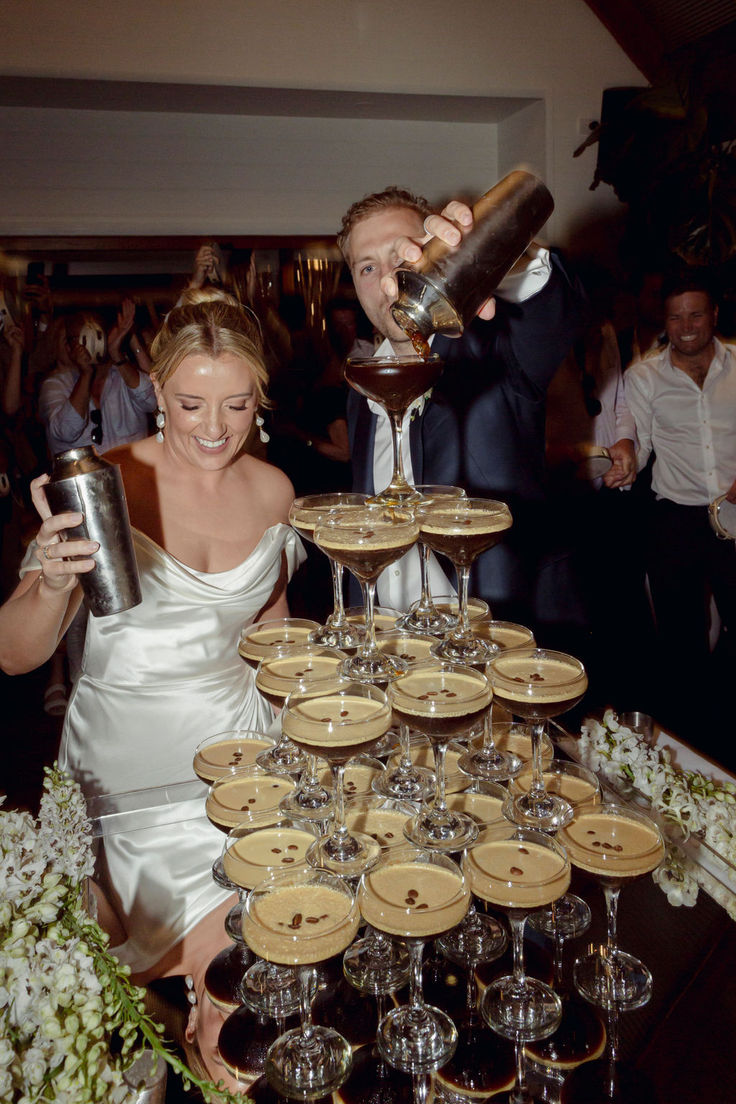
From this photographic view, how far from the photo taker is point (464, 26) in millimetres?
5531

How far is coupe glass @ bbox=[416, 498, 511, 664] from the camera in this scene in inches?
60.0

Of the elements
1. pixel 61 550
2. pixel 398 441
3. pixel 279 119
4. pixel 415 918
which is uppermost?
pixel 279 119

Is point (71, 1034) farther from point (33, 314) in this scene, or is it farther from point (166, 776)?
point (33, 314)

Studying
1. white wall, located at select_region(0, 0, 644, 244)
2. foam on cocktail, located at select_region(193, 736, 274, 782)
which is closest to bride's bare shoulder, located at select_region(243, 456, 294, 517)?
foam on cocktail, located at select_region(193, 736, 274, 782)

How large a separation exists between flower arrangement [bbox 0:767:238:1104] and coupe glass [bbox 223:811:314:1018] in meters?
0.20

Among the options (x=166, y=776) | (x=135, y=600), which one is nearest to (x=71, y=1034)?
(x=135, y=600)

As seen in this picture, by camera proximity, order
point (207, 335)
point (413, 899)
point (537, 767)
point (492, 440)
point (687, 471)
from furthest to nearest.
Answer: point (687, 471) → point (492, 440) → point (207, 335) → point (537, 767) → point (413, 899)

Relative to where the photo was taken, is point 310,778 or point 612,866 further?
point 310,778

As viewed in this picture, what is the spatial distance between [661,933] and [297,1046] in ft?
2.46

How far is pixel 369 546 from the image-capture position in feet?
4.82

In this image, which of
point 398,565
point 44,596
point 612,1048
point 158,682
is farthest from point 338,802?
point 398,565

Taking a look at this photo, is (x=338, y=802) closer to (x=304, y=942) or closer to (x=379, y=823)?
(x=379, y=823)

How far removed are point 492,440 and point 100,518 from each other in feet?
4.45

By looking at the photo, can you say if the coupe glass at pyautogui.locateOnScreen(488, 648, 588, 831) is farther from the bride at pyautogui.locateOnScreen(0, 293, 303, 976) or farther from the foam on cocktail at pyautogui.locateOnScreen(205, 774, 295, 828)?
the bride at pyautogui.locateOnScreen(0, 293, 303, 976)
